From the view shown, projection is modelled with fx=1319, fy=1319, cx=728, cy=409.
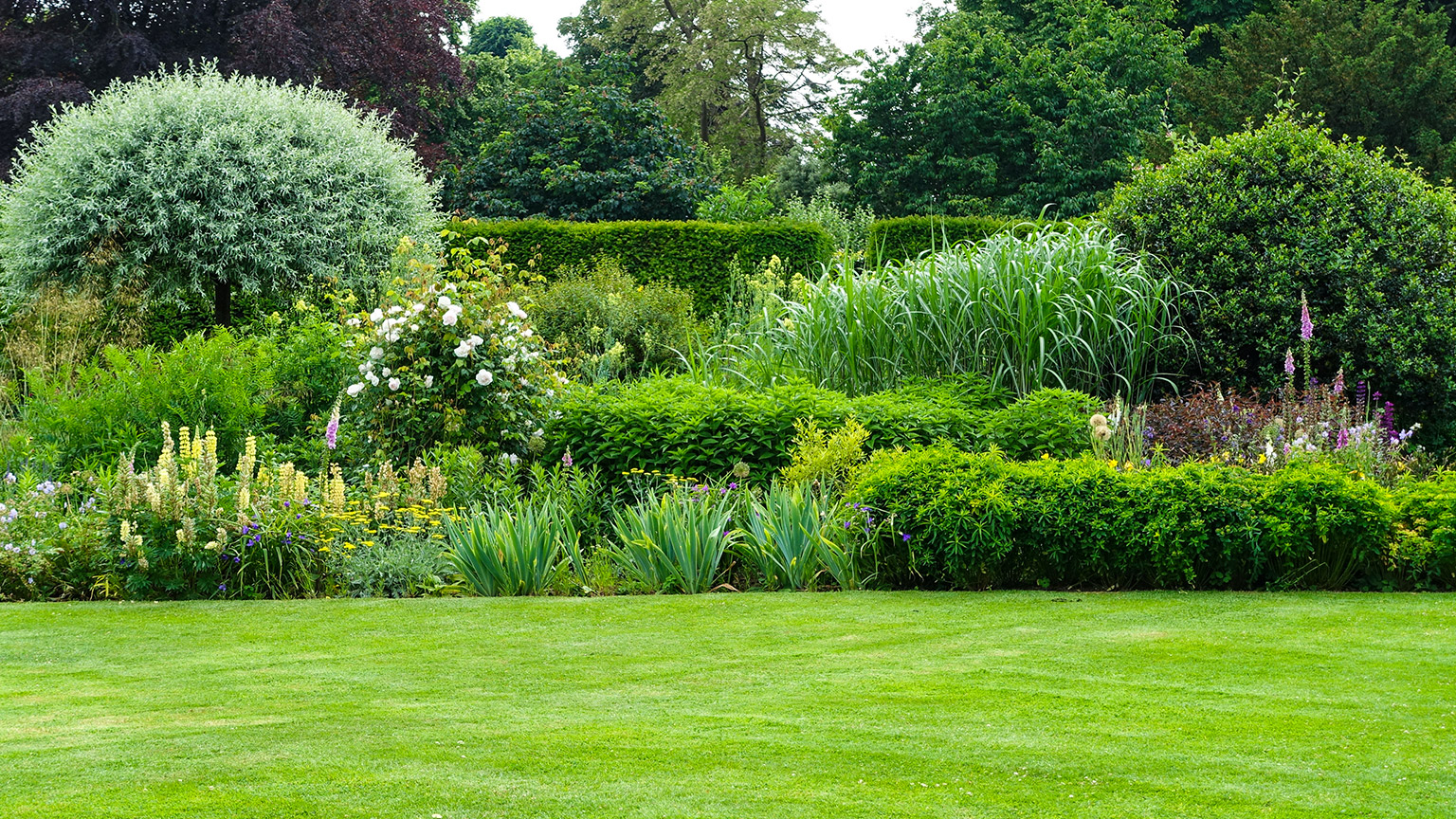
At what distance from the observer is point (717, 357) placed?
1086 cm

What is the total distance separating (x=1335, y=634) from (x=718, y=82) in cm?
2833

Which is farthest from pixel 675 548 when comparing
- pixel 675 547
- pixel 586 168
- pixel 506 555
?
pixel 586 168

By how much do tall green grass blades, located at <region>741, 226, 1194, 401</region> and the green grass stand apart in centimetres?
312

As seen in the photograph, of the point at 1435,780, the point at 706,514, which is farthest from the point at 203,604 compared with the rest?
the point at 1435,780

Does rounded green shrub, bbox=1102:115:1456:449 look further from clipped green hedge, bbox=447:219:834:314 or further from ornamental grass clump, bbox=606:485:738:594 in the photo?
clipped green hedge, bbox=447:219:834:314

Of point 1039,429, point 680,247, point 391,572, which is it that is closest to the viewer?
point 391,572

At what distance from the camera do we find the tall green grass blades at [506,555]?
21.9ft

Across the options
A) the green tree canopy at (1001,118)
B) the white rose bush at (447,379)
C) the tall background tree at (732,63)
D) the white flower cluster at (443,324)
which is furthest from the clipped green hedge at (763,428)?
the tall background tree at (732,63)

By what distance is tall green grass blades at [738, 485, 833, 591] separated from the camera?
265 inches

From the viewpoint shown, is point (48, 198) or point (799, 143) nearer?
point (48, 198)

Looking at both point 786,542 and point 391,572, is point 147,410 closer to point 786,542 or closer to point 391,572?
point 391,572

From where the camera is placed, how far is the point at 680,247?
639 inches

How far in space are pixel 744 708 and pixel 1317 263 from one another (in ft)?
23.3

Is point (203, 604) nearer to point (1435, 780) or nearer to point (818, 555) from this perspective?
point (818, 555)
